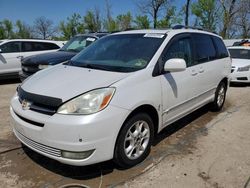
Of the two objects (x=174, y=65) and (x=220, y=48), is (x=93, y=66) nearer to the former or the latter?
(x=174, y=65)

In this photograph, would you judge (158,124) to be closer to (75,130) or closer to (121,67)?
(121,67)

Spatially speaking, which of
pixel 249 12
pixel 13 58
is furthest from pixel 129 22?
pixel 13 58

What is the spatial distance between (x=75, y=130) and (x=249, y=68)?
822 centimetres

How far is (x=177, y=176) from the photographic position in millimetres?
3279

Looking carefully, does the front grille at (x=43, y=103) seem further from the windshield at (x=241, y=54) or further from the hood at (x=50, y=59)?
the windshield at (x=241, y=54)

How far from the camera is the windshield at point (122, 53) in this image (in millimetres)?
3640

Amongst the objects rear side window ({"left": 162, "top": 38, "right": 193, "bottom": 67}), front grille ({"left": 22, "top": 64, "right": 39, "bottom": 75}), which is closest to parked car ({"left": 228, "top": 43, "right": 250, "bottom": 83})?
rear side window ({"left": 162, "top": 38, "right": 193, "bottom": 67})

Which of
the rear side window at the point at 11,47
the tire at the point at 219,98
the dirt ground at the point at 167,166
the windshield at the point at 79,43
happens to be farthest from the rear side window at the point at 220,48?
the rear side window at the point at 11,47

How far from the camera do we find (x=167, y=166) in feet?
11.5

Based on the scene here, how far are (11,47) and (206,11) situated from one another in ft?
108

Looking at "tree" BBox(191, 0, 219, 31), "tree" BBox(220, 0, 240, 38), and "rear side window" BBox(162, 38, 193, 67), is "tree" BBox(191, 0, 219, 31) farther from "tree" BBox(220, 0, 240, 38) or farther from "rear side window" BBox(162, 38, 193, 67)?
"rear side window" BBox(162, 38, 193, 67)

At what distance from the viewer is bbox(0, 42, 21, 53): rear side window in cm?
938

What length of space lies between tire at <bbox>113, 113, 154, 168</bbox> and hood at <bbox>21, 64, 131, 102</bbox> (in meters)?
0.56

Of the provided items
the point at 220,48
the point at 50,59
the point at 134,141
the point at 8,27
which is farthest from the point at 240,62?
the point at 8,27
